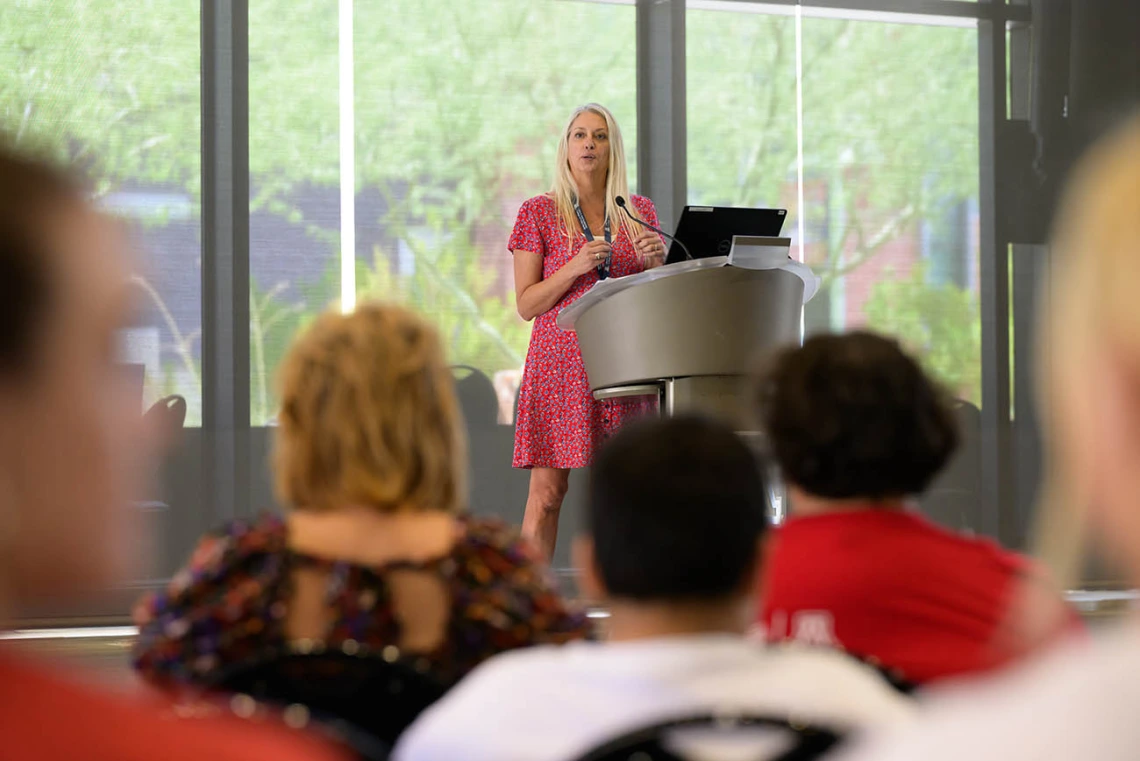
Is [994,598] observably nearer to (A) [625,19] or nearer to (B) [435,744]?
(B) [435,744]

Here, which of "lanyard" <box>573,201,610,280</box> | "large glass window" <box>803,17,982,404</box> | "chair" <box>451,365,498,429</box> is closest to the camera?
"lanyard" <box>573,201,610,280</box>

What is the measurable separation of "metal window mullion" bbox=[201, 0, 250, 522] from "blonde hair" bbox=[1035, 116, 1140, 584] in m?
5.28

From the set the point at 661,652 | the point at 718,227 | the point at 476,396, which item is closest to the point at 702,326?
the point at 718,227

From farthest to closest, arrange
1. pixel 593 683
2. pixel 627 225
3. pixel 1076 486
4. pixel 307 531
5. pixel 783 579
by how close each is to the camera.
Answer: pixel 627 225
pixel 783 579
pixel 307 531
pixel 593 683
pixel 1076 486

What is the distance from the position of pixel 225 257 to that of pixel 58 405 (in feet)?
17.4

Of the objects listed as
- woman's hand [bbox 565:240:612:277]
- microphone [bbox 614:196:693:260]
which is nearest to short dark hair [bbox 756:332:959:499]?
microphone [bbox 614:196:693:260]

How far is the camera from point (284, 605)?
132 cm

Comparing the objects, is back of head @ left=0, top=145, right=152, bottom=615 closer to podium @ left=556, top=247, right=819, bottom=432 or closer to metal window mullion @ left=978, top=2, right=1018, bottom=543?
podium @ left=556, top=247, right=819, bottom=432

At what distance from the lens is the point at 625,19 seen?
6160 mm

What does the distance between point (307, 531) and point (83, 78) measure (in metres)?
4.65

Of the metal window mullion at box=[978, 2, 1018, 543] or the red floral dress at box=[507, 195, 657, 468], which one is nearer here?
the red floral dress at box=[507, 195, 657, 468]

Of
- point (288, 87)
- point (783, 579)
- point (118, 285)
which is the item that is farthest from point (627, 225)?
point (118, 285)

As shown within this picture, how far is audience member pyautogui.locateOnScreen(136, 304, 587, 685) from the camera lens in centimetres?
132

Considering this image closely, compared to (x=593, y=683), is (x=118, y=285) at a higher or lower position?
higher
